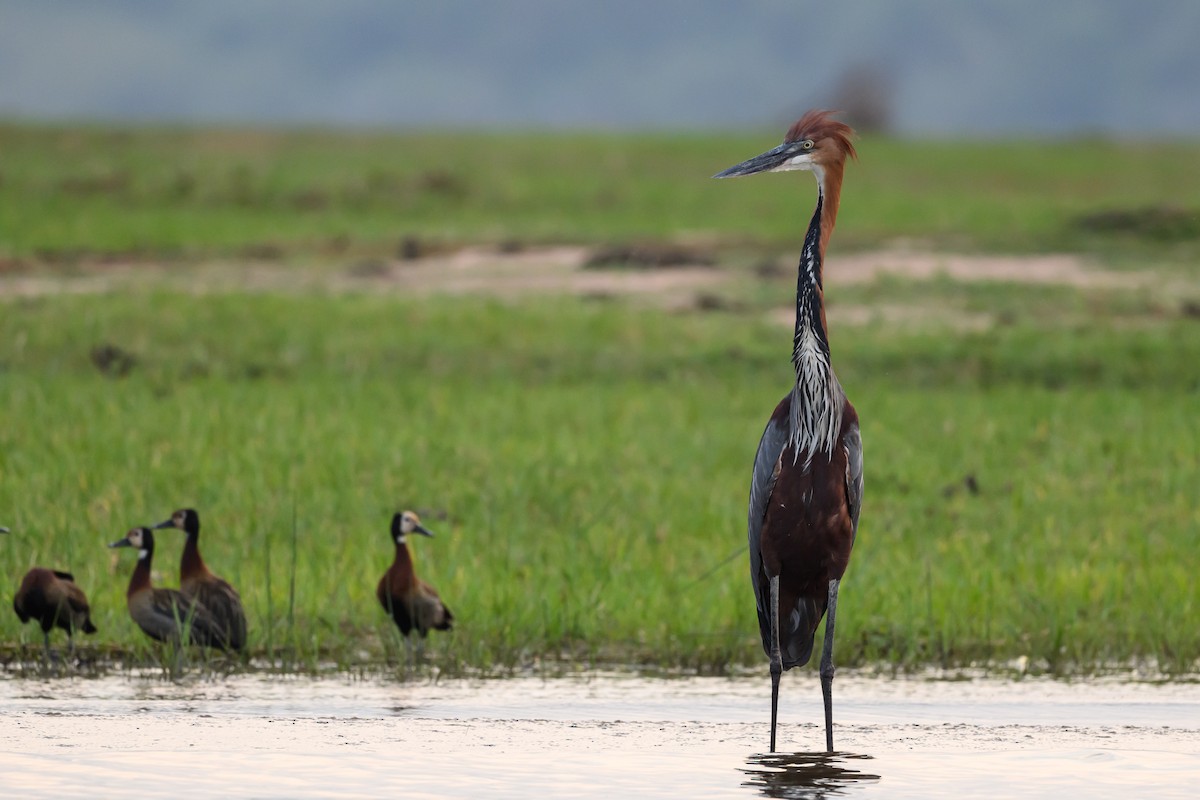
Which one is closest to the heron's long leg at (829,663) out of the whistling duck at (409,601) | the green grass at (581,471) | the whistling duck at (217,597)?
the green grass at (581,471)

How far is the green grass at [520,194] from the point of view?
28.3 metres

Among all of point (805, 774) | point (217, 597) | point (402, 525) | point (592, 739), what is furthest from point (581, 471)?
point (805, 774)

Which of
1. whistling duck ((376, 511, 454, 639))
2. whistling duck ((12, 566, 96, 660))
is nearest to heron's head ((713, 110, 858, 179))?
whistling duck ((376, 511, 454, 639))

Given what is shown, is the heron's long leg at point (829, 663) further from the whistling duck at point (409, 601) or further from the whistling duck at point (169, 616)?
the whistling duck at point (169, 616)

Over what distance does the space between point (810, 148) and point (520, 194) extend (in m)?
30.1

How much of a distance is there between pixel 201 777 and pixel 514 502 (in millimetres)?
5020

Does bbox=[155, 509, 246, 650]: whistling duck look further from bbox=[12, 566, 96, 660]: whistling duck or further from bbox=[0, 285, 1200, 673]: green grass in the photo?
bbox=[12, 566, 96, 660]: whistling duck

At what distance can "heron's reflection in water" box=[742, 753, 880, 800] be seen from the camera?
668cm

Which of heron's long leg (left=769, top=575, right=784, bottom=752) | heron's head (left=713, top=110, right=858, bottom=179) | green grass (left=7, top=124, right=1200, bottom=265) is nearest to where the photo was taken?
heron's long leg (left=769, top=575, right=784, bottom=752)

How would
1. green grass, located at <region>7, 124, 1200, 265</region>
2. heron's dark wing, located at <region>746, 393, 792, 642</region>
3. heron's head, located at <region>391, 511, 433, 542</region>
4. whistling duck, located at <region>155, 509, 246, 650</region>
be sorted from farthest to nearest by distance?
green grass, located at <region>7, 124, 1200, 265</region>, heron's head, located at <region>391, 511, 433, 542</region>, whistling duck, located at <region>155, 509, 246, 650</region>, heron's dark wing, located at <region>746, 393, 792, 642</region>

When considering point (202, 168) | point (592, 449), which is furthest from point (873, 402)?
point (202, 168)

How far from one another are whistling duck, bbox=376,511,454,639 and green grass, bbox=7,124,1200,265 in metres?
16.9

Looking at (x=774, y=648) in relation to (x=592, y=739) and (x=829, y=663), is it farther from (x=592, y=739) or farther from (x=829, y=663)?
(x=592, y=739)

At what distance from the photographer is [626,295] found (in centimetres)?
2228
